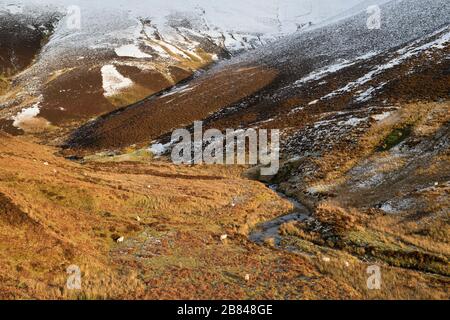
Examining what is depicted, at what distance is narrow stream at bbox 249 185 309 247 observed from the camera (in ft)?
82.6

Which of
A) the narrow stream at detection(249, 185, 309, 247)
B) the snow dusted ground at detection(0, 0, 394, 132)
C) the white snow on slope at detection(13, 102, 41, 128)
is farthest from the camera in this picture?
the snow dusted ground at detection(0, 0, 394, 132)

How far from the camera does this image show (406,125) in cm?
4500

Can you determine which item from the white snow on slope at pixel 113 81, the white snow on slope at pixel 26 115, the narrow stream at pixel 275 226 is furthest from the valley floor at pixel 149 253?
the white snow on slope at pixel 113 81

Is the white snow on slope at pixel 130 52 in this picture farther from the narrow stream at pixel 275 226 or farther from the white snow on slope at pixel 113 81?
the narrow stream at pixel 275 226

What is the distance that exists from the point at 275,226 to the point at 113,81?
307 feet

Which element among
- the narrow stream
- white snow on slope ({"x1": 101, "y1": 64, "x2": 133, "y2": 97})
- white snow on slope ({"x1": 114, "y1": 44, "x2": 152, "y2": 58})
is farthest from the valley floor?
→ white snow on slope ({"x1": 114, "y1": 44, "x2": 152, "y2": 58})

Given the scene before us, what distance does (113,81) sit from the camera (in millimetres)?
111000

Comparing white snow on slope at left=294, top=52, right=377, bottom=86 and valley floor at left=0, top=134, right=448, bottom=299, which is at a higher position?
white snow on slope at left=294, top=52, right=377, bottom=86

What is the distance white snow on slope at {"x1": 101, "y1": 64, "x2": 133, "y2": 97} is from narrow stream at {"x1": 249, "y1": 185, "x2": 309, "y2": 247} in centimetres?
8263

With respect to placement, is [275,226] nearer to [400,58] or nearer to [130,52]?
[400,58]

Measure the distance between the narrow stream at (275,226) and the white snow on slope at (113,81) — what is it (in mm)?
82633

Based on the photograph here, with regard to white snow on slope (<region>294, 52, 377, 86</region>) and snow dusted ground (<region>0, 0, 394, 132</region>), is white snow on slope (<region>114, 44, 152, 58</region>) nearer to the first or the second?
snow dusted ground (<region>0, 0, 394, 132</region>)

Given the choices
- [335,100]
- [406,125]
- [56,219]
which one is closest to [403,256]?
[56,219]
